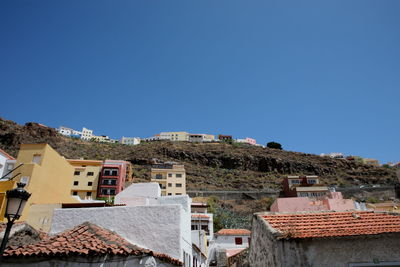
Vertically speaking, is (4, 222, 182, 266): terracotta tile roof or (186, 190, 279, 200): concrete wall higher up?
(186, 190, 279, 200): concrete wall

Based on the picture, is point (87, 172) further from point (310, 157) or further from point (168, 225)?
point (310, 157)

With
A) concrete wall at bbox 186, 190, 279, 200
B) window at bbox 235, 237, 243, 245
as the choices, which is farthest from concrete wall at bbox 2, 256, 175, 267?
concrete wall at bbox 186, 190, 279, 200

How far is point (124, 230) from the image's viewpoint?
35.5ft

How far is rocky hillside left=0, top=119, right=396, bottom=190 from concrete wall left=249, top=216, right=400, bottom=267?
7283 centimetres

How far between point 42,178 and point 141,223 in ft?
34.0

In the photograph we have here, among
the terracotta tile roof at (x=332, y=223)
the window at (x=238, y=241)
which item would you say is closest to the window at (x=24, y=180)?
the terracotta tile roof at (x=332, y=223)

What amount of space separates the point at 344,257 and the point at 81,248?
7.79 m

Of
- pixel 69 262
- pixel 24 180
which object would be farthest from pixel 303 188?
pixel 69 262

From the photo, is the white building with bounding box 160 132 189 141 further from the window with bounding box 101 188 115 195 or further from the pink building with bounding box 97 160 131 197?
the window with bounding box 101 188 115 195

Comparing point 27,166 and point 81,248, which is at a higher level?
point 27,166

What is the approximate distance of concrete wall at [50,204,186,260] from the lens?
10.5 m

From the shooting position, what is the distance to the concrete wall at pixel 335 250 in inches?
310

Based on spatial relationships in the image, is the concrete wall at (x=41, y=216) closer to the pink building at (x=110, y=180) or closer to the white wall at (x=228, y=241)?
the white wall at (x=228, y=241)

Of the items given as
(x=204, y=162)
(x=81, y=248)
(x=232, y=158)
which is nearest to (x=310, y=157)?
(x=232, y=158)
